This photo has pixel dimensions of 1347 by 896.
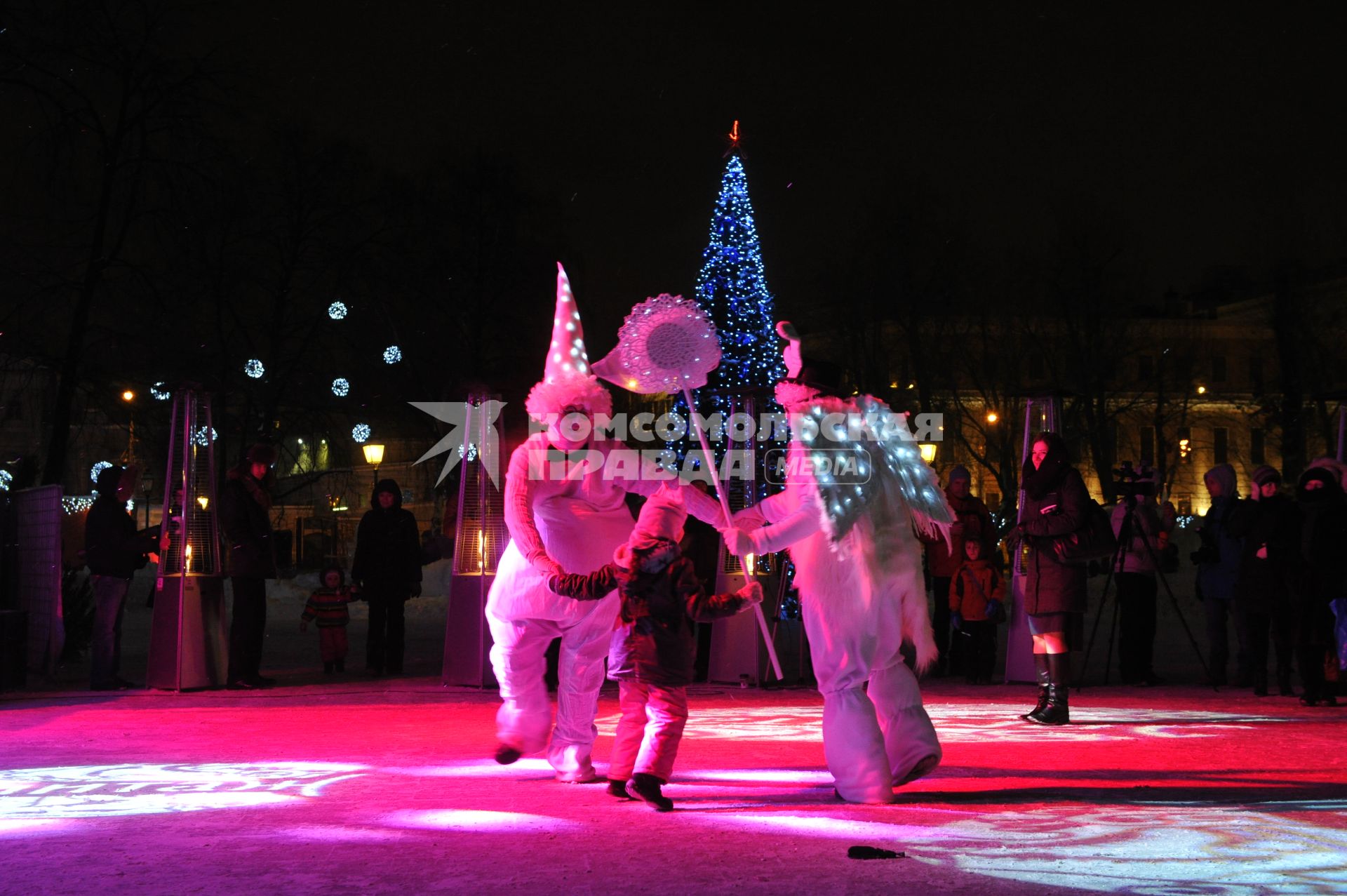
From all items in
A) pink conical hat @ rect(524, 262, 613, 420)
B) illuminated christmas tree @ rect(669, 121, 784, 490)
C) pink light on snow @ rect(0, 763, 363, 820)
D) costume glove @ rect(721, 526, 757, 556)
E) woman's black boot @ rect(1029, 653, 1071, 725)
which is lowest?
pink light on snow @ rect(0, 763, 363, 820)

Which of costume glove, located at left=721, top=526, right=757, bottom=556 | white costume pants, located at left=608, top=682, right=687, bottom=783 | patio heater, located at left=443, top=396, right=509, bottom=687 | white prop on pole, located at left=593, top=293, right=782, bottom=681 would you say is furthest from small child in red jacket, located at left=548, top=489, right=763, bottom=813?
patio heater, located at left=443, top=396, right=509, bottom=687

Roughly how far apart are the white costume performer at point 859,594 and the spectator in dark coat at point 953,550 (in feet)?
21.5

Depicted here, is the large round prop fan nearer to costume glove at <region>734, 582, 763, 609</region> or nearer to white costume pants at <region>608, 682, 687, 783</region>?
costume glove at <region>734, 582, 763, 609</region>

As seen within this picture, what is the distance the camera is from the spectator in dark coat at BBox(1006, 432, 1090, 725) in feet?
33.0

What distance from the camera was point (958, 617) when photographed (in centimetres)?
1376

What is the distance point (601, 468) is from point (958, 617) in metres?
6.93

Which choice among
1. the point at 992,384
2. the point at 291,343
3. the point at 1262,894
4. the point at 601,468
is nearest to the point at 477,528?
the point at 601,468

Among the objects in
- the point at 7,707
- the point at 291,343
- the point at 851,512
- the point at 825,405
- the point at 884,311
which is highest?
the point at 884,311

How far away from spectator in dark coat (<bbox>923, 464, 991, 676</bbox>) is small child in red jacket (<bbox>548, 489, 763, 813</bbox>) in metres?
7.07

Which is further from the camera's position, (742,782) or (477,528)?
(477,528)

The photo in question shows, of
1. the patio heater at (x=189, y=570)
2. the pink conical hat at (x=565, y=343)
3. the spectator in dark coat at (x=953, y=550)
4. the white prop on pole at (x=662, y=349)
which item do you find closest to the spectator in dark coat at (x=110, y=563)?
the patio heater at (x=189, y=570)

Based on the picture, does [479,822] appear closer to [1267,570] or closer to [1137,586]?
[1267,570]

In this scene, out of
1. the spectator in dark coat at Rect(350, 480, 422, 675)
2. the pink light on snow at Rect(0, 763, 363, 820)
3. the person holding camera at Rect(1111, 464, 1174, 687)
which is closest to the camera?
the pink light on snow at Rect(0, 763, 363, 820)

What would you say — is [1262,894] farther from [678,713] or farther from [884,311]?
[884,311]
